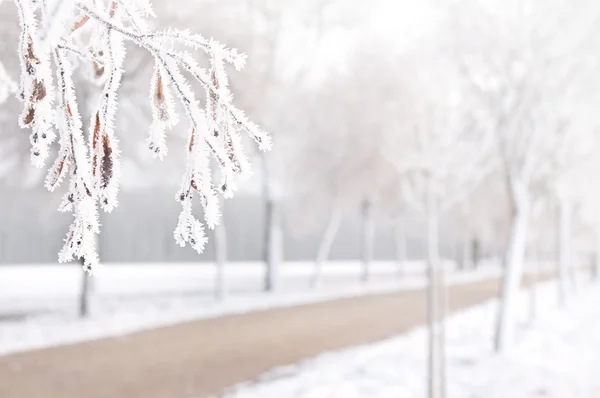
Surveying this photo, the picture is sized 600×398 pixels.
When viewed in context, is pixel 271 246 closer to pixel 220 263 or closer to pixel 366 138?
pixel 220 263

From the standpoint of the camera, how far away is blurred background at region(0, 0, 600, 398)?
38.0ft

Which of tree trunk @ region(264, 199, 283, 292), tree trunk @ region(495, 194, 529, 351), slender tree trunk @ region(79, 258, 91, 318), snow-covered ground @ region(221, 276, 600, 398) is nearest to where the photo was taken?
snow-covered ground @ region(221, 276, 600, 398)

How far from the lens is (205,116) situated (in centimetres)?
180

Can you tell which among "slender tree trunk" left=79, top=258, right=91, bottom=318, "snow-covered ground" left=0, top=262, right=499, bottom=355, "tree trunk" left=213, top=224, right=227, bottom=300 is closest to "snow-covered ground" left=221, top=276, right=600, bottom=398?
"snow-covered ground" left=0, top=262, right=499, bottom=355

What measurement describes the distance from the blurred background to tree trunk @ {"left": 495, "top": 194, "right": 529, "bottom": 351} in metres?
0.04

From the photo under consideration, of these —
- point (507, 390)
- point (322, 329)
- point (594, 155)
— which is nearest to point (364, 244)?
point (594, 155)

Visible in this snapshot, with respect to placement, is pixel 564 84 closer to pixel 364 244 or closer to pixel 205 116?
pixel 205 116

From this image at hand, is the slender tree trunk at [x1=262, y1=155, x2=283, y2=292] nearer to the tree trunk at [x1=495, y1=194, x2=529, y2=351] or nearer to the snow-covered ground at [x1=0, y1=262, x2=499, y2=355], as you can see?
the snow-covered ground at [x1=0, y1=262, x2=499, y2=355]

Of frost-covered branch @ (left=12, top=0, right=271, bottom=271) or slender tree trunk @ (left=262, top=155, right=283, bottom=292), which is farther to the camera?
slender tree trunk @ (left=262, top=155, right=283, bottom=292)

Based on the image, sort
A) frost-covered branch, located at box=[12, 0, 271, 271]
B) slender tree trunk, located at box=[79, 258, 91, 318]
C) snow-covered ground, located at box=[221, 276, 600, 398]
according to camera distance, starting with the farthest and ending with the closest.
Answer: slender tree trunk, located at box=[79, 258, 91, 318] → snow-covered ground, located at box=[221, 276, 600, 398] → frost-covered branch, located at box=[12, 0, 271, 271]

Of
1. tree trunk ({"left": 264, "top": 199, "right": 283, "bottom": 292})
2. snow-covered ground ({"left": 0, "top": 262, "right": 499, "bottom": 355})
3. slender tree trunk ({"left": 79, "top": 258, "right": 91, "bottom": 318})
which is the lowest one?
snow-covered ground ({"left": 0, "top": 262, "right": 499, "bottom": 355})

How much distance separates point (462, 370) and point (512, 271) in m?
2.85

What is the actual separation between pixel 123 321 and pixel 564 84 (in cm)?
1046

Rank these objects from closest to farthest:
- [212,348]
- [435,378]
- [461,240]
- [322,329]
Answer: [435,378], [212,348], [322,329], [461,240]
